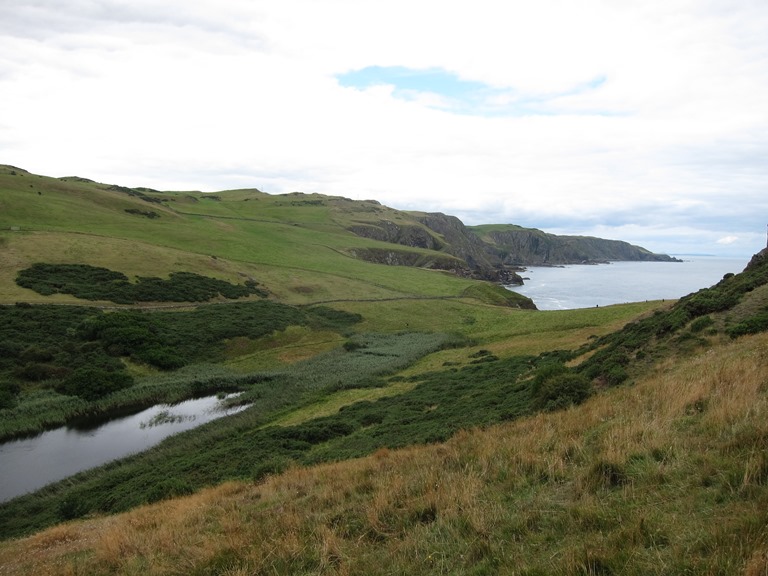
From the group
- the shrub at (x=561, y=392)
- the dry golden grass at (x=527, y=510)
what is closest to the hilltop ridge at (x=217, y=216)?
the dry golden grass at (x=527, y=510)

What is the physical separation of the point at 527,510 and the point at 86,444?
27.9 m

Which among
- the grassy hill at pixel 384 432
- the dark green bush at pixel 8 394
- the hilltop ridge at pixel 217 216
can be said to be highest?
the hilltop ridge at pixel 217 216

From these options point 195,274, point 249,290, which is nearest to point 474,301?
Result: point 249,290

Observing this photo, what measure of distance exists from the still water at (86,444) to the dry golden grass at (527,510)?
12.2 m

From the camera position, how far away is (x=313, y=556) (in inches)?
287

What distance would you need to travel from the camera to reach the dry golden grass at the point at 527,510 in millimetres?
5500

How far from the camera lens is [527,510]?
7.17m

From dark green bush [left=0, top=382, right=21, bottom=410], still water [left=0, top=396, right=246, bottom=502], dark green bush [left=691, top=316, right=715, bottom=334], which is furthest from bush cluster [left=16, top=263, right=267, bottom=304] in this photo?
dark green bush [left=691, top=316, right=715, bottom=334]

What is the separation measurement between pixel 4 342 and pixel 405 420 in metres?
33.1

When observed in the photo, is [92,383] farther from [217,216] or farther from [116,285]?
[217,216]

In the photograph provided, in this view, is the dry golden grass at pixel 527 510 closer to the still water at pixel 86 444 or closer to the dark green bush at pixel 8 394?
the still water at pixel 86 444

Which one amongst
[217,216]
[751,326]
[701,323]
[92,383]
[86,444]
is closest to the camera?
[751,326]

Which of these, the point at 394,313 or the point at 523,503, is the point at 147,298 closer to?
the point at 394,313

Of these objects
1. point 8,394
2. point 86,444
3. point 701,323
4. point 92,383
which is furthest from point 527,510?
point 8,394
